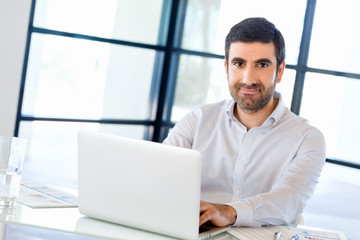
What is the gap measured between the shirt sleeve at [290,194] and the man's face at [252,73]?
0.79 ft

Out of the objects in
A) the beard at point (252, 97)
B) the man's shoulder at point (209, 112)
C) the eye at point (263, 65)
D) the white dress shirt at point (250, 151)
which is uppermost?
the eye at point (263, 65)

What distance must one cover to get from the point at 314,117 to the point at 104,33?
1953 mm

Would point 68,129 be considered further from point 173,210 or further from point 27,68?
point 173,210

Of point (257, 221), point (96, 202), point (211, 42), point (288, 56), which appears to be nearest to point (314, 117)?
point (288, 56)

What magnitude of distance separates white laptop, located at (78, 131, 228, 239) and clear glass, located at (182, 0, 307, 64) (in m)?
3.62

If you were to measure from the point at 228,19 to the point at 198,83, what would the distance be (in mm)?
667

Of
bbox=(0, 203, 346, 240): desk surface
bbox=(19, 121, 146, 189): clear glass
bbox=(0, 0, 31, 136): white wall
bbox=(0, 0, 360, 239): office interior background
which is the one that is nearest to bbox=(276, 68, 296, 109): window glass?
bbox=(0, 0, 360, 239): office interior background

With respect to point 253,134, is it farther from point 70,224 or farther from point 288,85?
point 288,85

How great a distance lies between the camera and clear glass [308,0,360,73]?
482 centimetres

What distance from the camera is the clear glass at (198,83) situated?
5.57m

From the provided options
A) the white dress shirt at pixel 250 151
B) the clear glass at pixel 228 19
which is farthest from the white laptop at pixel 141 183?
the clear glass at pixel 228 19

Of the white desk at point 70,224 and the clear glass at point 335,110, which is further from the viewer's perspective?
the clear glass at point 335,110

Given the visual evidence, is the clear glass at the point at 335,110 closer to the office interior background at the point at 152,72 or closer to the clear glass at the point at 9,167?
the office interior background at the point at 152,72

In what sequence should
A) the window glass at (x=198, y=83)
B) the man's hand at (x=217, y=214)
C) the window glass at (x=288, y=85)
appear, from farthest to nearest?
the window glass at (x=198, y=83) < the window glass at (x=288, y=85) < the man's hand at (x=217, y=214)
